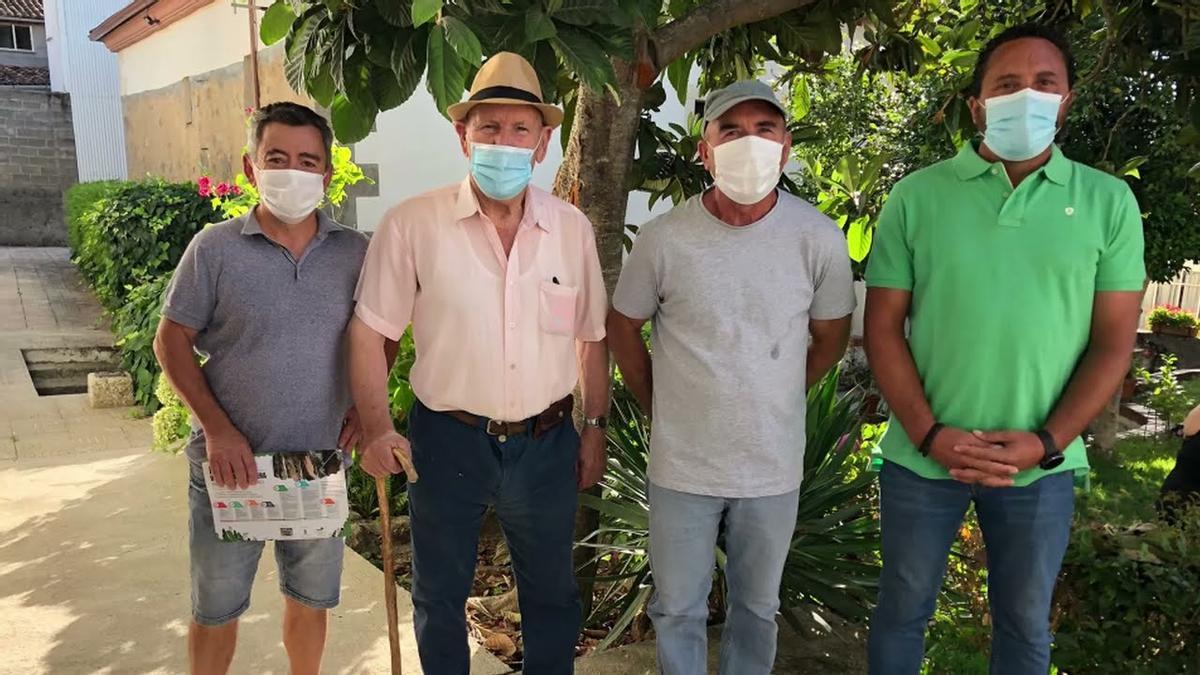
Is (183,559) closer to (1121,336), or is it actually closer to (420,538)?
(420,538)

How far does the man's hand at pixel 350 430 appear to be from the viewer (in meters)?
2.54

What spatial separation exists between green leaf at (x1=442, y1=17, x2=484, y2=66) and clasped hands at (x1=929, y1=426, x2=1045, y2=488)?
1.40 metres

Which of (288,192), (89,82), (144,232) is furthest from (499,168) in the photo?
(89,82)

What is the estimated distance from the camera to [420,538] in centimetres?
245

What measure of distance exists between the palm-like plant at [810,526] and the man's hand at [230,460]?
1.38m

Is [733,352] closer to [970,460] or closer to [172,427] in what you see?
[970,460]

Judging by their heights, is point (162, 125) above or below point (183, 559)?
above

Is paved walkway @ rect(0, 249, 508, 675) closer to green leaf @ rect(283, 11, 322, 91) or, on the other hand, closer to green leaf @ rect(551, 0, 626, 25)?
green leaf @ rect(283, 11, 322, 91)

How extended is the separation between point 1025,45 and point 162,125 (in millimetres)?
13111

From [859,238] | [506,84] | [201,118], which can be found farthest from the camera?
[201,118]

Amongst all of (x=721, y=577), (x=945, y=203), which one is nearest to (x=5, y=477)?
(x=721, y=577)

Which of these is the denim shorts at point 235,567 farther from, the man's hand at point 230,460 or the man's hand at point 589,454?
the man's hand at point 589,454

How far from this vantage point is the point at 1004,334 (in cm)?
218

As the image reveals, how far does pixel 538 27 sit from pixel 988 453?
1.44 meters
